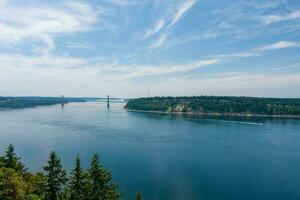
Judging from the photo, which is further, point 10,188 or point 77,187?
point 77,187

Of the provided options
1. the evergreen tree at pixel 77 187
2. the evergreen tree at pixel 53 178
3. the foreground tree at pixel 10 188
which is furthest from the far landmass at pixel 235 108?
the foreground tree at pixel 10 188

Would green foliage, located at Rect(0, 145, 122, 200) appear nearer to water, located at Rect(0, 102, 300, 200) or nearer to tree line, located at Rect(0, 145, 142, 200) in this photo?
tree line, located at Rect(0, 145, 142, 200)

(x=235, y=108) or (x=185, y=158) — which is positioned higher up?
(x=235, y=108)

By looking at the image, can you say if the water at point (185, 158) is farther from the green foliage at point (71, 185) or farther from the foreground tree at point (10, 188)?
the foreground tree at point (10, 188)

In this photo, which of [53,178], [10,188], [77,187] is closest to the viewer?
[10,188]

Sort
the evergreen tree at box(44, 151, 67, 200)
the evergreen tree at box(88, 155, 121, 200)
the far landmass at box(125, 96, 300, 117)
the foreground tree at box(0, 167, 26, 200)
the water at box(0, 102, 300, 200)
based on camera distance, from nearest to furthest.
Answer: the foreground tree at box(0, 167, 26, 200), the evergreen tree at box(88, 155, 121, 200), the evergreen tree at box(44, 151, 67, 200), the water at box(0, 102, 300, 200), the far landmass at box(125, 96, 300, 117)

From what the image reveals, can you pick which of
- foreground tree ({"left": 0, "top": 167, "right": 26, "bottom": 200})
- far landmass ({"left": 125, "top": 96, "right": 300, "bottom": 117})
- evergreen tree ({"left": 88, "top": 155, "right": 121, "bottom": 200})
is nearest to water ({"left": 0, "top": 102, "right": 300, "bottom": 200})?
evergreen tree ({"left": 88, "top": 155, "right": 121, "bottom": 200})

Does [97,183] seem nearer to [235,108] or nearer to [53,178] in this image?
[53,178]

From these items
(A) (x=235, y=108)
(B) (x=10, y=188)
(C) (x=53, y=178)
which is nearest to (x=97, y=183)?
(C) (x=53, y=178)
